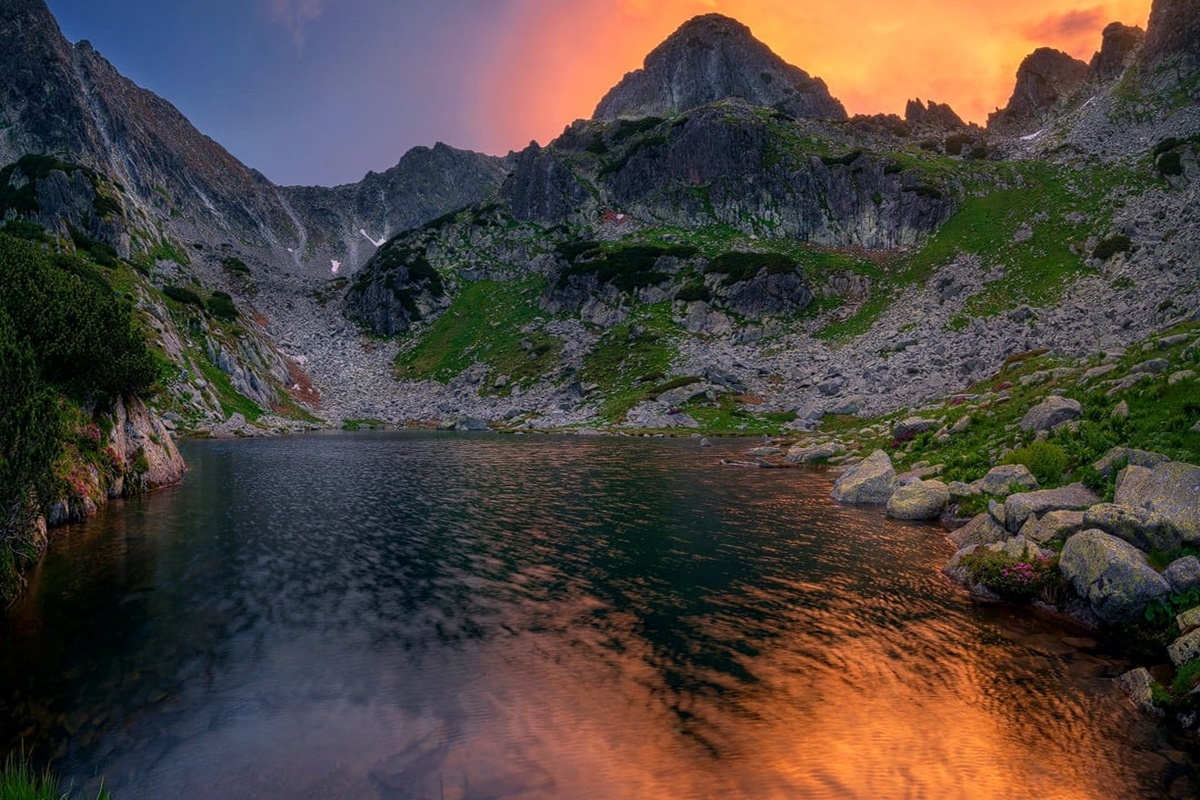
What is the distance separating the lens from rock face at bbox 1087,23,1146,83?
553ft

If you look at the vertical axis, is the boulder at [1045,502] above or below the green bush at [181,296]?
below

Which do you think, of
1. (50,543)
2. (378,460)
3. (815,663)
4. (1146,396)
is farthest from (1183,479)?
(378,460)

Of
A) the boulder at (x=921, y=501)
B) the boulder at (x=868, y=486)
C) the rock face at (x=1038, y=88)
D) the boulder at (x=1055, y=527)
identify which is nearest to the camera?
the boulder at (x=1055, y=527)

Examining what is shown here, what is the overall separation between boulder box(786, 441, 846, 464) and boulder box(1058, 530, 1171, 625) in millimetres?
35202

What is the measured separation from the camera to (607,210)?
178 meters

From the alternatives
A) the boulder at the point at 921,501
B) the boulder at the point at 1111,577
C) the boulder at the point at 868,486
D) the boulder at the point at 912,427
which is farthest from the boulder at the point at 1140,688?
the boulder at the point at 912,427

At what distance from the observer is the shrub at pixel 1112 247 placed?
313 ft

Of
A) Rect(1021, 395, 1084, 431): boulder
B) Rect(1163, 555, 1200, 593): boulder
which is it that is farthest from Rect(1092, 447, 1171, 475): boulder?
Rect(1021, 395, 1084, 431): boulder

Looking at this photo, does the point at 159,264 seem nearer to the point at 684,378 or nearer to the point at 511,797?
the point at 684,378

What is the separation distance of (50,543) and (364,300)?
16549 centimetres

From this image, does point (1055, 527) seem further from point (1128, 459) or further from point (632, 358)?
point (632, 358)

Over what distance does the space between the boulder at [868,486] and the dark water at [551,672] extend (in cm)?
596

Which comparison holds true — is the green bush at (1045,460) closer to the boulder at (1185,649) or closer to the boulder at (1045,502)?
the boulder at (1045,502)

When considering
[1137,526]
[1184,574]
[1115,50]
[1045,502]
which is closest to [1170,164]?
[1115,50]
